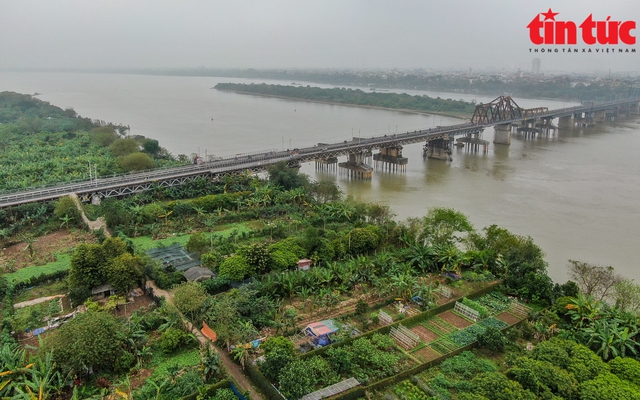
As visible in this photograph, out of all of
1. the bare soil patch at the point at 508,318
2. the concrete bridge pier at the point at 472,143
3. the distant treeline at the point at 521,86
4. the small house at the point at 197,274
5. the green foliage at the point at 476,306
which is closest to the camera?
the bare soil patch at the point at 508,318

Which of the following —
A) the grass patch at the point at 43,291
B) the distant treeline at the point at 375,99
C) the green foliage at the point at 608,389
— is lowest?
the green foliage at the point at 608,389

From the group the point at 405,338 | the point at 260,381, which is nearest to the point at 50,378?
the point at 260,381

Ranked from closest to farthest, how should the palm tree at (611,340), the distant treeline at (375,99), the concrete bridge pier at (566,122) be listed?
the palm tree at (611,340), the concrete bridge pier at (566,122), the distant treeline at (375,99)

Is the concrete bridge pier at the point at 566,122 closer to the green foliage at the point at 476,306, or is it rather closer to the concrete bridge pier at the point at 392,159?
the concrete bridge pier at the point at 392,159

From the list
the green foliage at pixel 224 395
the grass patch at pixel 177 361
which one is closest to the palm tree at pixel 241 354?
the grass patch at pixel 177 361

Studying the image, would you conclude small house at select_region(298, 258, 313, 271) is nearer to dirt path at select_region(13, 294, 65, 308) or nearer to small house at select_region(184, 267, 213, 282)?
small house at select_region(184, 267, 213, 282)

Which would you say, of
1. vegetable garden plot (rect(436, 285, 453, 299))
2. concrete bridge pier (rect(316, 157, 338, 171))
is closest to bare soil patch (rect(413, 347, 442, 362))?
vegetable garden plot (rect(436, 285, 453, 299))
